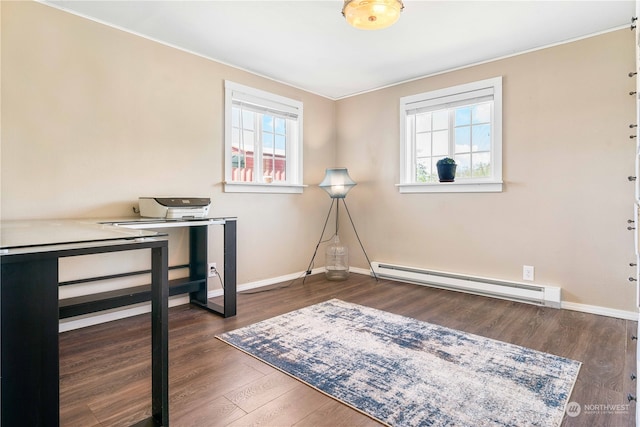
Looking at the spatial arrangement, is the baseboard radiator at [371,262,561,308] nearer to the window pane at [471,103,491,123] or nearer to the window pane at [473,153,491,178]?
the window pane at [473,153,491,178]

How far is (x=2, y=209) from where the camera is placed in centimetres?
215

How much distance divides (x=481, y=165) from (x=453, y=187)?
0.34 meters

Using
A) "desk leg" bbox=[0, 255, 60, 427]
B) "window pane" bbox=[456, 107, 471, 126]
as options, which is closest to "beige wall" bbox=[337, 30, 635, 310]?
"window pane" bbox=[456, 107, 471, 126]

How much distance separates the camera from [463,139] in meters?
3.57

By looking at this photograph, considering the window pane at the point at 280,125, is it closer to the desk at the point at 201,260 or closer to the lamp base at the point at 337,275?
the desk at the point at 201,260

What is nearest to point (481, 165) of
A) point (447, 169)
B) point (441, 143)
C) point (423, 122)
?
point (447, 169)

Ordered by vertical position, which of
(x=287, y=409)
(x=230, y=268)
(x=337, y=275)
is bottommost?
(x=287, y=409)

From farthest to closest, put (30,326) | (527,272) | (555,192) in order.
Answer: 1. (527,272)
2. (555,192)
3. (30,326)

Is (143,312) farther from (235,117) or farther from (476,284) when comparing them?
(476,284)

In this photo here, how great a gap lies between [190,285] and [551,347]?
262cm

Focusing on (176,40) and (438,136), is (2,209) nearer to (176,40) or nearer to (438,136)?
(176,40)

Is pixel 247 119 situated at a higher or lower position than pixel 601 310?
higher

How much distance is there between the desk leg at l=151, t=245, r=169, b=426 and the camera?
1295mm

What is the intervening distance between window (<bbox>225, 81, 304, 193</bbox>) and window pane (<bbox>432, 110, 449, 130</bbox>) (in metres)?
1.53
